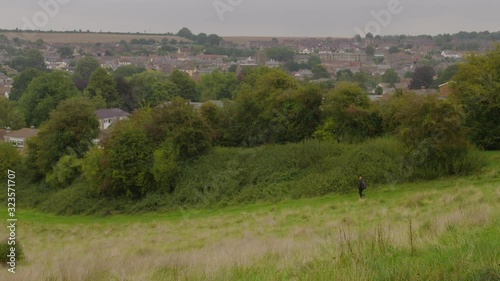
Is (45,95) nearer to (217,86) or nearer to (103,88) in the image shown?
(103,88)

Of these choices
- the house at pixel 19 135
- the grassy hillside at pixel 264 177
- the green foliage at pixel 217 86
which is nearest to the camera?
the grassy hillside at pixel 264 177

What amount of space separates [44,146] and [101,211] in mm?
8360

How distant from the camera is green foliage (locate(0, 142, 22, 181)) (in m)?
35.1

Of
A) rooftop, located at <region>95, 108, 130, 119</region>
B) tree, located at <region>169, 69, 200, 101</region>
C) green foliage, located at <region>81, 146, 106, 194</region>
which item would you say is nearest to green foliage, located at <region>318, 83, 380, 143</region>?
green foliage, located at <region>81, 146, 106, 194</region>

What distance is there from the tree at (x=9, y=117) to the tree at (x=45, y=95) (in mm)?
1526

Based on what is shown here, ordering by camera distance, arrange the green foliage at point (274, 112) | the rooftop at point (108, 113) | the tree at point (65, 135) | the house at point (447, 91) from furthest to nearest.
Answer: the rooftop at point (108, 113)
the tree at point (65, 135)
the green foliage at point (274, 112)
the house at point (447, 91)

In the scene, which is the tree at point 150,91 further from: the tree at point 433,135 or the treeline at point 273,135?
the tree at point 433,135

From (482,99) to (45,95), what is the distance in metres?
51.2

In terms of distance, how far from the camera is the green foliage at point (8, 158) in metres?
35.1

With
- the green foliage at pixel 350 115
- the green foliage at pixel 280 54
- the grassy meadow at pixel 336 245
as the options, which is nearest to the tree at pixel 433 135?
the grassy meadow at pixel 336 245

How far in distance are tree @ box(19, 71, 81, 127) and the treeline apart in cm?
2593

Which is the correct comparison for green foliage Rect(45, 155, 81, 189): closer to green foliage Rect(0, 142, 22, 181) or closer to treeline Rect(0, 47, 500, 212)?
treeline Rect(0, 47, 500, 212)

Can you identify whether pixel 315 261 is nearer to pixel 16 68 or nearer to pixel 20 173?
pixel 20 173

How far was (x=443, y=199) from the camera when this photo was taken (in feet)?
53.1
